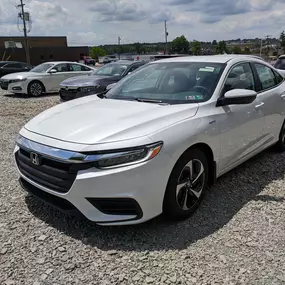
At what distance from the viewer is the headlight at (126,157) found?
265 cm

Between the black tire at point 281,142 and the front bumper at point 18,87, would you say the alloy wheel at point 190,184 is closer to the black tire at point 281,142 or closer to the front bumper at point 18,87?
the black tire at point 281,142

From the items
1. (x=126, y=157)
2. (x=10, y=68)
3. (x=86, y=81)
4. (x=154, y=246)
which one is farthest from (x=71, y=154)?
(x=10, y=68)

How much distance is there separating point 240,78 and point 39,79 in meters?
10.5

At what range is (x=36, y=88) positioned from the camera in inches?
507

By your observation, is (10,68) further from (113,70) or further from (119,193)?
(119,193)

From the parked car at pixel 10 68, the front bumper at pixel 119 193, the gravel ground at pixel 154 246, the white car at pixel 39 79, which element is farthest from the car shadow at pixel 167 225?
the parked car at pixel 10 68

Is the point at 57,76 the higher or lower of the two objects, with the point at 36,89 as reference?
higher

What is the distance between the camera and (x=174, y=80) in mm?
3879

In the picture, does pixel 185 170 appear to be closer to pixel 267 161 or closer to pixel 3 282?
pixel 3 282

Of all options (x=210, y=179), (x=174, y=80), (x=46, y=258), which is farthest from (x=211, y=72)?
(x=46, y=258)

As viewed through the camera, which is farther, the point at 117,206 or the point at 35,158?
the point at 35,158

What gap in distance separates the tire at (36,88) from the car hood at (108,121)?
32.1ft

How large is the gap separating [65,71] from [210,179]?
38.1ft

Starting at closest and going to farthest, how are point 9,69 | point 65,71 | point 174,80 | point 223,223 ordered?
point 223,223
point 174,80
point 65,71
point 9,69
